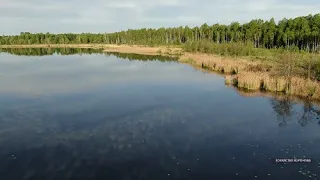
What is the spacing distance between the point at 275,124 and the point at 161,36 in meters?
115

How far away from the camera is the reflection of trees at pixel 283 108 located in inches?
812

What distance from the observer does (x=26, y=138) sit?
54.1 feet

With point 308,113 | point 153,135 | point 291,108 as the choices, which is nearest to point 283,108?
point 291,108

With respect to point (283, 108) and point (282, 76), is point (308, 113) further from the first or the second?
point (282, 76)

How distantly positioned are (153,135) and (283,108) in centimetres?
1152

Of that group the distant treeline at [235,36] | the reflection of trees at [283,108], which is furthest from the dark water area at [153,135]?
the distant treeline at [235,36]

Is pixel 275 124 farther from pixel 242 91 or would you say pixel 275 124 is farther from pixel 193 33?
pixel 193 33

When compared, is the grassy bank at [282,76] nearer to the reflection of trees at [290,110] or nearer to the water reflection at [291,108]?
the water reflection at [291,108]

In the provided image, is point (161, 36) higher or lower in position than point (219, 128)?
higher

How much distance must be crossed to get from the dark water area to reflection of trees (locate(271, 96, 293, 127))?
7cm

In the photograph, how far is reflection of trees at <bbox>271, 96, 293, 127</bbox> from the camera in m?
20.6

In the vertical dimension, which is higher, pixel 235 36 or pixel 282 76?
pixel 235 36

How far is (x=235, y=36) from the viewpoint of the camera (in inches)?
3942

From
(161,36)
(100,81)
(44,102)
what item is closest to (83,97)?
(44,102)
